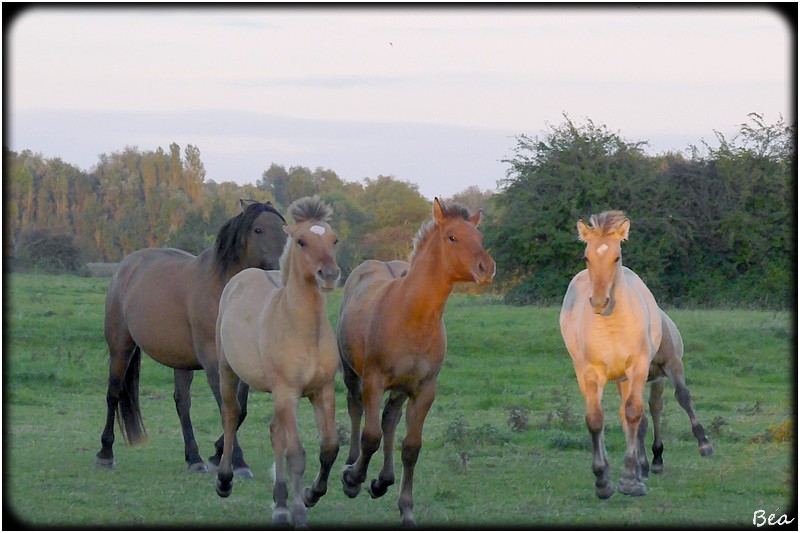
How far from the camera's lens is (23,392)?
12.3 metres

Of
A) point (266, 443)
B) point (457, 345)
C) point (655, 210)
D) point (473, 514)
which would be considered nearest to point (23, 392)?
point (266, 443)

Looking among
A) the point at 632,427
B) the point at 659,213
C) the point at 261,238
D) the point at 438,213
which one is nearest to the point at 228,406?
the point at 261,238

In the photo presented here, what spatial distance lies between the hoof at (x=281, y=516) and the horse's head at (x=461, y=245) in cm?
177

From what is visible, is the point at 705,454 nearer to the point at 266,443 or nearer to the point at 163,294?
the point at 266,443

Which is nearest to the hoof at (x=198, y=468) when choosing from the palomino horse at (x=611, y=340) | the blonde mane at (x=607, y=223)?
the palomino horse at (x=611, y=340)

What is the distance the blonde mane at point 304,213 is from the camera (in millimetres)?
6562

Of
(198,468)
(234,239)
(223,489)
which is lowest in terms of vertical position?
(198,468)

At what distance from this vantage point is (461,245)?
6328mm

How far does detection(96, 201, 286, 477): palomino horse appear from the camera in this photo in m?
8.23

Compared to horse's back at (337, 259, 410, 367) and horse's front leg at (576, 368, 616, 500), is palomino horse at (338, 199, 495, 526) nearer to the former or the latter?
horse's back at (337, 259, 410, 367)

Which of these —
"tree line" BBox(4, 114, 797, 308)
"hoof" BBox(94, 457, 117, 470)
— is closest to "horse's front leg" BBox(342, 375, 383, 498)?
"hoof" BBox(94, 457, 117, 470)

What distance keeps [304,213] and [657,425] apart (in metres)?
3.49

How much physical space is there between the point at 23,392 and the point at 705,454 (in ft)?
26.0

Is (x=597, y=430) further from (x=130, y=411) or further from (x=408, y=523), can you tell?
(x=130, y=411)
